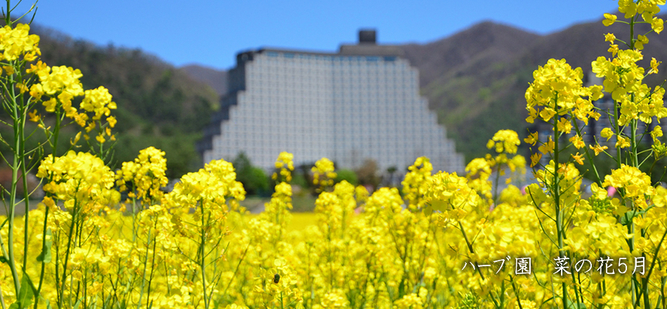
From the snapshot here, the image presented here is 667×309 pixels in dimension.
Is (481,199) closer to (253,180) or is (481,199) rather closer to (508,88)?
(253,180)

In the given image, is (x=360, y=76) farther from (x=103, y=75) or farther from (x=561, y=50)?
(x=561, y=50)

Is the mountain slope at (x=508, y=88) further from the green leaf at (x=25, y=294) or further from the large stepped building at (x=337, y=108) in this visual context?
the green leaf at (x=25, y=294)

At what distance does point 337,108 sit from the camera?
69.2 m

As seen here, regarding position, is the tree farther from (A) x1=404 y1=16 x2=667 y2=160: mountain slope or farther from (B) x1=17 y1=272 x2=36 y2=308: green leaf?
(A) x1=404 y1=16 x2=667 y2=160: mountain slope

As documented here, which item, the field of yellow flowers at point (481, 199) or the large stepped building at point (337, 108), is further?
the large stepped building at point (337, 108)

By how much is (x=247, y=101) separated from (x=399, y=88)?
795 inches

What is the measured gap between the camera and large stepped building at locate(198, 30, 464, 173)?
204ft

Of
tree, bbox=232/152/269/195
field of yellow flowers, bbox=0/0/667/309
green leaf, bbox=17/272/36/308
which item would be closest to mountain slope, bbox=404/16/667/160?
tree, bbox=232/152/269/195

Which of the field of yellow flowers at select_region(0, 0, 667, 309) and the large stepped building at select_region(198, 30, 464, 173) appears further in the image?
the large stepped building at select_region(198, 30, 464, 173)

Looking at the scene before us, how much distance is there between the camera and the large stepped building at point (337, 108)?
62.3m

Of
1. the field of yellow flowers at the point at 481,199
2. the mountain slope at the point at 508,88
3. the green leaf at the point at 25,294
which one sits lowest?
the green leaf at the point at 25,294

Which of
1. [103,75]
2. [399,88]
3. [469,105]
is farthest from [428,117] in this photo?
[469,105]

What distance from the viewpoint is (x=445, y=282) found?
4.09 m

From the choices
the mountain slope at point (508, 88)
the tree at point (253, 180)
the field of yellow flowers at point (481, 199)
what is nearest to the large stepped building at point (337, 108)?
the tree at point (253, 180)
